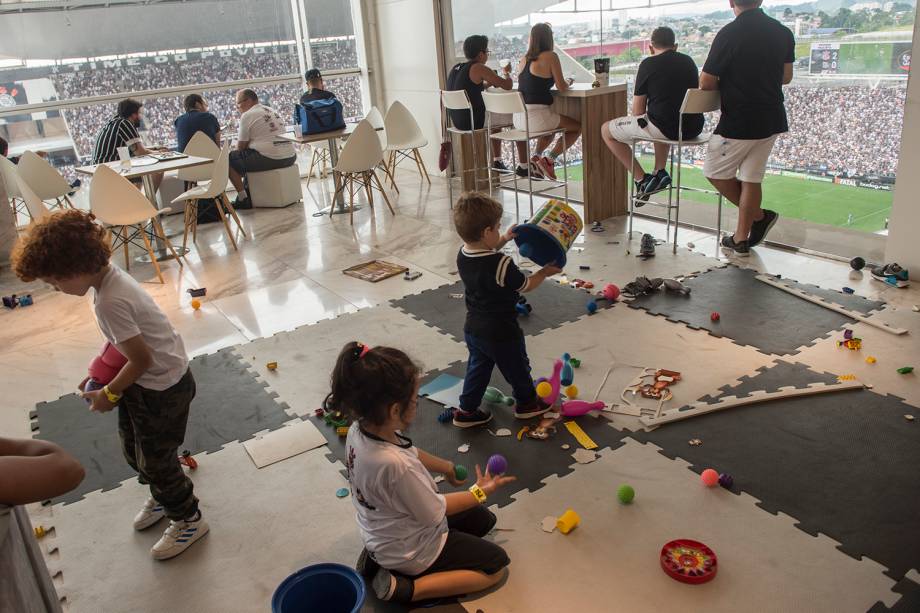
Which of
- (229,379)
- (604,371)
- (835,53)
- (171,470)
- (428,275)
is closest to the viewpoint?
(171,470)

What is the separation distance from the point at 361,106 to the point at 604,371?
6.32m

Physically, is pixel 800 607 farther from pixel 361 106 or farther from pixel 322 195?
pixel 361 106

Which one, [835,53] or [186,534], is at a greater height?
[835,53]

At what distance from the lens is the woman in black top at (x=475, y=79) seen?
6.32m

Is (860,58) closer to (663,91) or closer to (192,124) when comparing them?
(663,91)

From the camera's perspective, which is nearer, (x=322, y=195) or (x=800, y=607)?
(x=800, y=607)

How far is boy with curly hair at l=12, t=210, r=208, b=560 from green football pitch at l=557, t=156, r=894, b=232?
4.26m

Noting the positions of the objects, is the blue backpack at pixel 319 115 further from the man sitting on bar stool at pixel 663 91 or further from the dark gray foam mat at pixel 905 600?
the dark gray foam mat at pixel 905 600

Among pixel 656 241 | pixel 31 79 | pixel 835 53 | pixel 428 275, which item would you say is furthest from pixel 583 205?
pixel 31 79

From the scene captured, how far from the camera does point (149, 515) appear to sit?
2.74m

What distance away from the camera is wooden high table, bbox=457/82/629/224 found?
566cm

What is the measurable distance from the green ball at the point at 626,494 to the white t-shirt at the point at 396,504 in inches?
28.7

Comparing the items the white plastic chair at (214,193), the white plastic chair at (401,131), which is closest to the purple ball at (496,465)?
the white plastic chair at (214,193)

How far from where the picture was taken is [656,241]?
5.23 m
